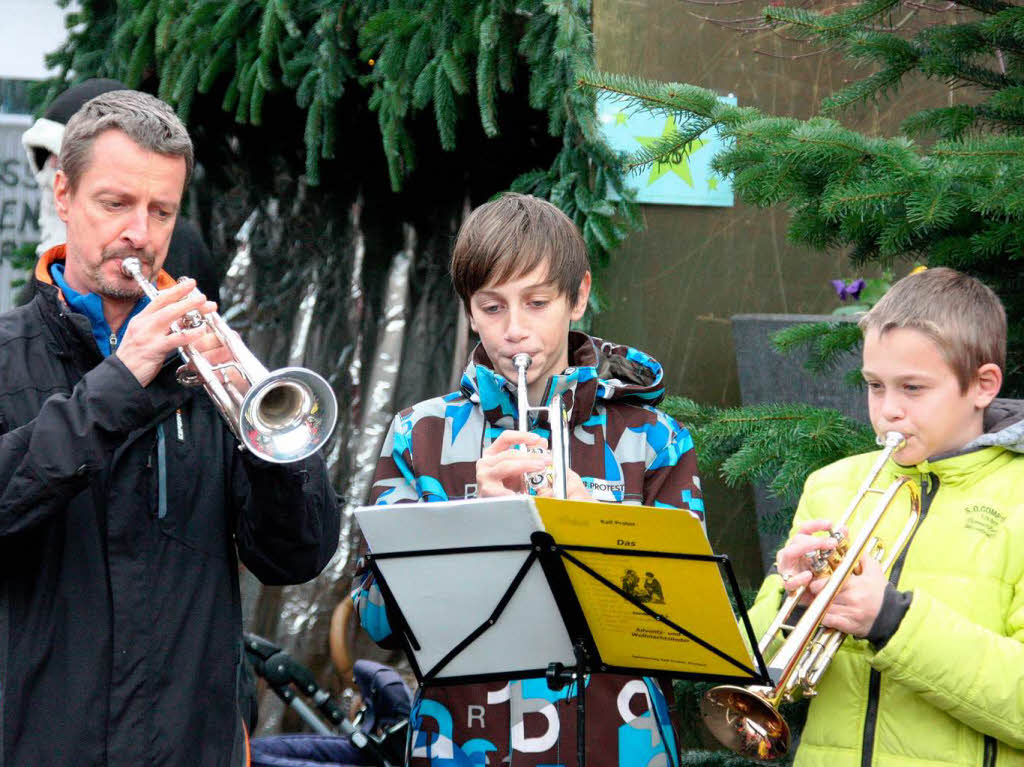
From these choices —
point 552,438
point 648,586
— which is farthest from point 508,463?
point 648,586

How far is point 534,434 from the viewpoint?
244 centimetres

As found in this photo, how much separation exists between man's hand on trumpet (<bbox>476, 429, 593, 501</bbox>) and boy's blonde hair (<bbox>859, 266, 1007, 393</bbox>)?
0.77m

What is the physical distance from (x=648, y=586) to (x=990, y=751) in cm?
82

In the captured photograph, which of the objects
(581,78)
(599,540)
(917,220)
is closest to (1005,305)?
(917,220)

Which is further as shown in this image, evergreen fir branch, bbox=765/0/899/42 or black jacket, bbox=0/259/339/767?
evergreen fir branch, bbox=765/0/899/42

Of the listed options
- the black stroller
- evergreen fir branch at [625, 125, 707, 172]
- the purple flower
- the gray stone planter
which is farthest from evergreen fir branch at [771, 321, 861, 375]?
the black stroller

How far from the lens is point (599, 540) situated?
2133 mm

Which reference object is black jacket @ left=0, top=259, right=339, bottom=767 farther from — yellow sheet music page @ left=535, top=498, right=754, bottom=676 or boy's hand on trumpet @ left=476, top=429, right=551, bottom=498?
yellow sheet music page @ left=535, top=498, right=754, bottom=676

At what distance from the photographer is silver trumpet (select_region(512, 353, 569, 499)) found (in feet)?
7.65

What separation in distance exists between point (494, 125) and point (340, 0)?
0.75 metres

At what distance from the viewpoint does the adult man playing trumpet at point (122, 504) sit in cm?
224

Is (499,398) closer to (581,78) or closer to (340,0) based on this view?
(581,78)

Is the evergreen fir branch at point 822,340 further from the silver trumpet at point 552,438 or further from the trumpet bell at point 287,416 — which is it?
the trumpet bell at point 287,416

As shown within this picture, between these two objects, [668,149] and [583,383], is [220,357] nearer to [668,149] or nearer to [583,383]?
[583,383]
